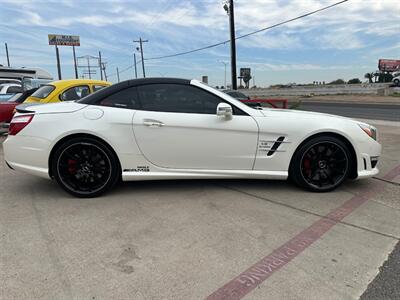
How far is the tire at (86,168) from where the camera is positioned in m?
3.55

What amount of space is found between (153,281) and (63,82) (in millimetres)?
5886

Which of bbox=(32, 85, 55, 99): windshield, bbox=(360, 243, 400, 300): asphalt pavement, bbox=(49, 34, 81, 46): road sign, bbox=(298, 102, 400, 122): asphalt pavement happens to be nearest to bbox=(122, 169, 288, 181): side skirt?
bbox=(360, 243, 400, 300): asphalt pavement

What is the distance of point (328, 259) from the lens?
2.40 m

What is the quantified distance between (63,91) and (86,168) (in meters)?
3.70

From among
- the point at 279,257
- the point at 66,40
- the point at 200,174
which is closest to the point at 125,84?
the point at 200,174

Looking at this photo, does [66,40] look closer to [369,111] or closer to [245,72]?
[245,72]

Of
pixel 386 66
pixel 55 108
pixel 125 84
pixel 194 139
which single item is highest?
pixel 386 66

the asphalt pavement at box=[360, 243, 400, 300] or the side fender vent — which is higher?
the side fender vent

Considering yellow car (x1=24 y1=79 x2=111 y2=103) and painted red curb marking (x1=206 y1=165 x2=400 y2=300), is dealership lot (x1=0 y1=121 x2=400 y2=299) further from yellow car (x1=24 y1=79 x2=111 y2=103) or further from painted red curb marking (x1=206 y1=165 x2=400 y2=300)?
yellow car (x1=24 y1=79 x2=111 y2=103)

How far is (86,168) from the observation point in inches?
142

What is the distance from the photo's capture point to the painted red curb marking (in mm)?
2035

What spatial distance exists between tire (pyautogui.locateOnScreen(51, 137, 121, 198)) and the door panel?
444 mm

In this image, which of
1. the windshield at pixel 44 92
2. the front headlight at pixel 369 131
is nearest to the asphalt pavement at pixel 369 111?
the front headlight at pixel 369 131

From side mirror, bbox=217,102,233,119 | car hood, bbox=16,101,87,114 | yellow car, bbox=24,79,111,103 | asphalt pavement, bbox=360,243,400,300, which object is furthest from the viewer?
yellow car, bbox=24,79,111,103
